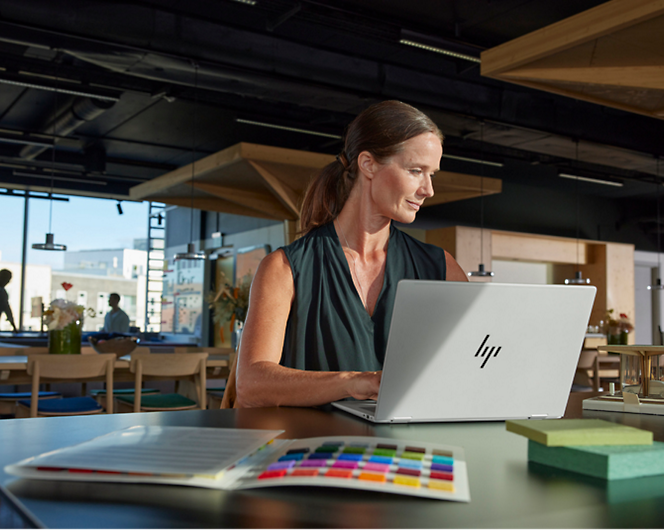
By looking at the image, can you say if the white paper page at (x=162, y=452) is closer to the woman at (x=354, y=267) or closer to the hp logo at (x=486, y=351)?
the hp logo at (x=486, y=351)

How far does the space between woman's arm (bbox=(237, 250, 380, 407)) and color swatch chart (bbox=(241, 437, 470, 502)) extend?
1.36ft

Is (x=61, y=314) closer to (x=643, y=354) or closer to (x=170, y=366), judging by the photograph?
(x=170, y=366)

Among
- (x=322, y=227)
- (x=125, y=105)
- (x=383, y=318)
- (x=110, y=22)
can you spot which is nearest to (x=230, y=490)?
(x=383, y=318)

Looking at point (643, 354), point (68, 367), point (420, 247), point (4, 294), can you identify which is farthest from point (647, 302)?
point (643, 354)

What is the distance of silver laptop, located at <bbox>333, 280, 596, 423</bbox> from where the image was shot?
1.02 m

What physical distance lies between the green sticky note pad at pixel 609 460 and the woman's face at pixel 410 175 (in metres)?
0.86

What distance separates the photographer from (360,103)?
7328 millimetres

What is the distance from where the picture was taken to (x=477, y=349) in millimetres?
1055

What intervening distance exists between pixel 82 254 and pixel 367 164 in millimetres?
13302

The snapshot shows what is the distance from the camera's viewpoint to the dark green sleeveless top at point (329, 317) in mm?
1564

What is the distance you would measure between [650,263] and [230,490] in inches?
656

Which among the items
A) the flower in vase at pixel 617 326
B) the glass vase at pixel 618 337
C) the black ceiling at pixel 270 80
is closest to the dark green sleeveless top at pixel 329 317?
the black ceiling at pixel 270 80

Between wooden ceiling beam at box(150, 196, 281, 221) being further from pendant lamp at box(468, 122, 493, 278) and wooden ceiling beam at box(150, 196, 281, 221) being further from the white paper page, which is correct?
the white paper page

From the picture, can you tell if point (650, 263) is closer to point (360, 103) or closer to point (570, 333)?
point (360, 103)
